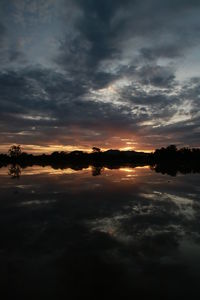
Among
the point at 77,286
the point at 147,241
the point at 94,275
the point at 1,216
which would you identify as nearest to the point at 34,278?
the point at 77,286

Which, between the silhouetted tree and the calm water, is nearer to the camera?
the calm water

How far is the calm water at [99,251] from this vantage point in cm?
657

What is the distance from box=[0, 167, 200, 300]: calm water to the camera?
21.6 feet

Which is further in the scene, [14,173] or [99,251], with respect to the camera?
[14,173]

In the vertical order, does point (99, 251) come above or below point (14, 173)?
below

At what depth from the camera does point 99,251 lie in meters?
8.88

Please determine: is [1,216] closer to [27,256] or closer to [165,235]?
[27,256]

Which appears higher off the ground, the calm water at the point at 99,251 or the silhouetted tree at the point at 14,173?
the silhouetted tree at the point at 14,173

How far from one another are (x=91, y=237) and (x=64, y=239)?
128cm

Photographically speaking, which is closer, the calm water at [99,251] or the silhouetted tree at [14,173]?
the calm water at [99,251]

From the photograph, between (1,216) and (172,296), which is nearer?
(172,296)

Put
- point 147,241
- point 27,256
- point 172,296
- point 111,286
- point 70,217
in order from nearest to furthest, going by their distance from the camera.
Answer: point 172,296, point 111,286, point 27,256, point 147,241, point 70,217

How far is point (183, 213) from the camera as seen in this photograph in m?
14.2

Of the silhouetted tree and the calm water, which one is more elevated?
the silhouetted tree
